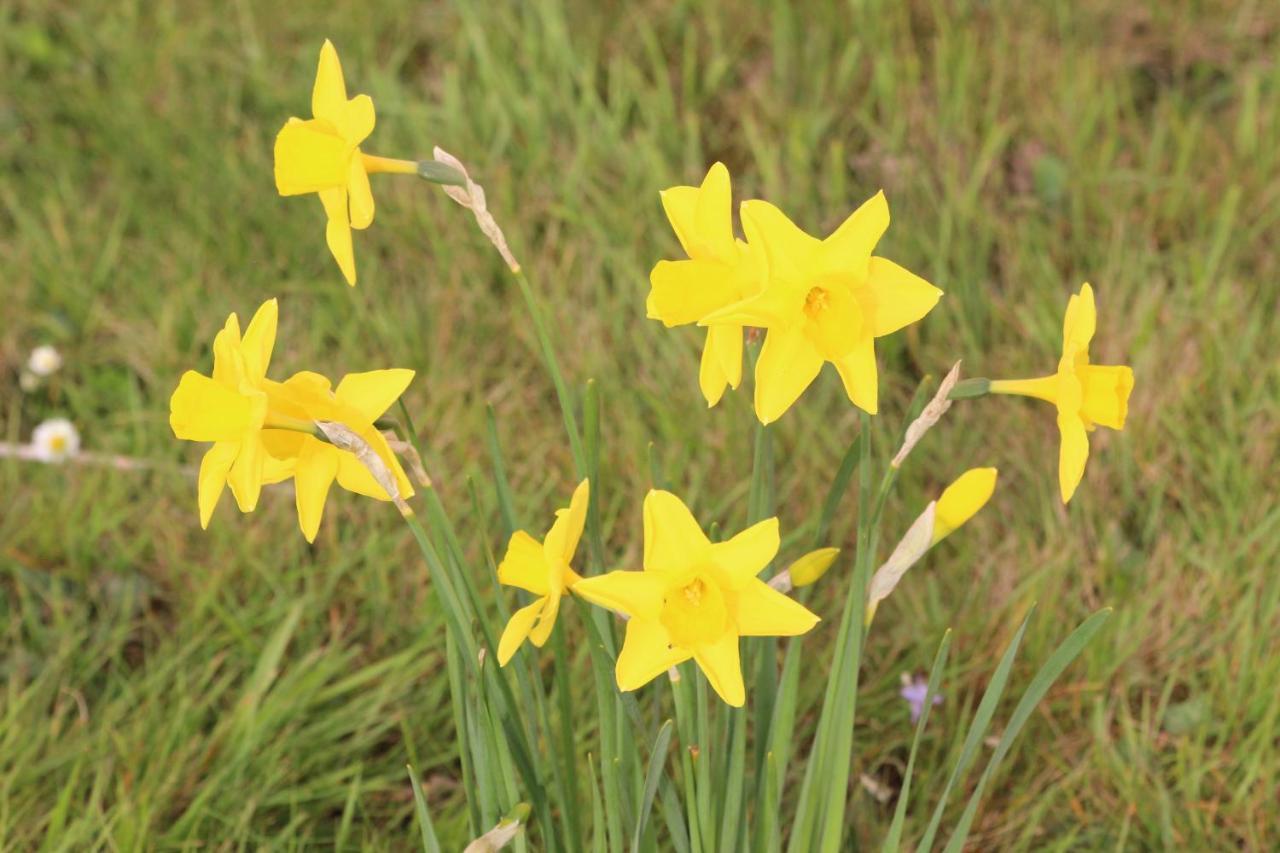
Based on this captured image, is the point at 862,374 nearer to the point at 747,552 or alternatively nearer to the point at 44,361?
the point at 747,552

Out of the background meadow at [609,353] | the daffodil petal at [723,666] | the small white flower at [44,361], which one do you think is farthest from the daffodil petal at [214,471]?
the small white flower at [44,361]

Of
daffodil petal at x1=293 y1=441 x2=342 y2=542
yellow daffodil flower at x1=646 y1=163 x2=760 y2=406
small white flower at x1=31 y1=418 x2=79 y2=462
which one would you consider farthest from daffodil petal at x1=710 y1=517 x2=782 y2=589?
small white flower at x1=31 y1=418 x2=79 y2=462

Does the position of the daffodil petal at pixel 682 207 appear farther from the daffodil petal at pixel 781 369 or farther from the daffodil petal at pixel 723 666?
the daffodil petal at pixel 723 666

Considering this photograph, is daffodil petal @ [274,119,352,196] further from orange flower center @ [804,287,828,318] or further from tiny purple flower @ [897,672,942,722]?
tiny purple flower @ [897,672,942,722]

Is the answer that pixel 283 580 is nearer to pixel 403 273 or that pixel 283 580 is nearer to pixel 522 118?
pixel 403 273

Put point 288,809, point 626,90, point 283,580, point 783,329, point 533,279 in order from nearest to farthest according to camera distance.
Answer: point 783,329
point 288,809
point 283,580
point 533,279
point 626,90

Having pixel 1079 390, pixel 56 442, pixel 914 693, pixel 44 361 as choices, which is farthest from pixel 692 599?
pixel 44 361

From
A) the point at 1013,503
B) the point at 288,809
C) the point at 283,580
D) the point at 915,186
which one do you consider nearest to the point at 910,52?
the point at 915,186
